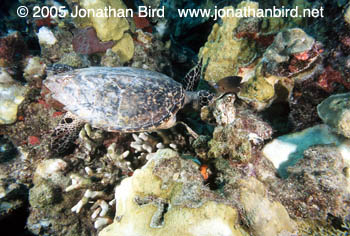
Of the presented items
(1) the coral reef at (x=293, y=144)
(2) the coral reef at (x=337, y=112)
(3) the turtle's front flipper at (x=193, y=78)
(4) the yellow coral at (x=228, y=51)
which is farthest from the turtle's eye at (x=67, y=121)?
(2) the coral reef at (x=337, y=112)

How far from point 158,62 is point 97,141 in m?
2.69

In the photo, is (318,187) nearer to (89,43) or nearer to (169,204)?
(169,204)

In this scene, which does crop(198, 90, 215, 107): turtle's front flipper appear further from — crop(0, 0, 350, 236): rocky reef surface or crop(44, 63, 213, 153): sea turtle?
crop(44, 63, 213, 153): sea turtle

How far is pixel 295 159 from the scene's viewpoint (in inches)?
92.4

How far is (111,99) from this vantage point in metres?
3.03

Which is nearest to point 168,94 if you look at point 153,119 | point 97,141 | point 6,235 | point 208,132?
point 153,119

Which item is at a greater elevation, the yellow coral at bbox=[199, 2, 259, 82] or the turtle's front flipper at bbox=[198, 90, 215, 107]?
the yellow coral at bbox=[199, 2, 259, 82]

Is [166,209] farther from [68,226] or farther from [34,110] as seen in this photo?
[34,110]

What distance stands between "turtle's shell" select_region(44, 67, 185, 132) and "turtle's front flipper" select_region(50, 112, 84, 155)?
32 cm

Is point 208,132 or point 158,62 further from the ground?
point 158,62

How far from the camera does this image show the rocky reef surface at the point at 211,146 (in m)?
1.77

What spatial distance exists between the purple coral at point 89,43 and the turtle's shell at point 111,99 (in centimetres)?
159

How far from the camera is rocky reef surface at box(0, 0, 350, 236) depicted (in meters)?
1.77

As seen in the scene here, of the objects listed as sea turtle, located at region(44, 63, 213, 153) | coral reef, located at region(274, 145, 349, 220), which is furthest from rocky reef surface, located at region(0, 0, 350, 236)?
sea turtle, located at region(44, 63, 213, 153)
